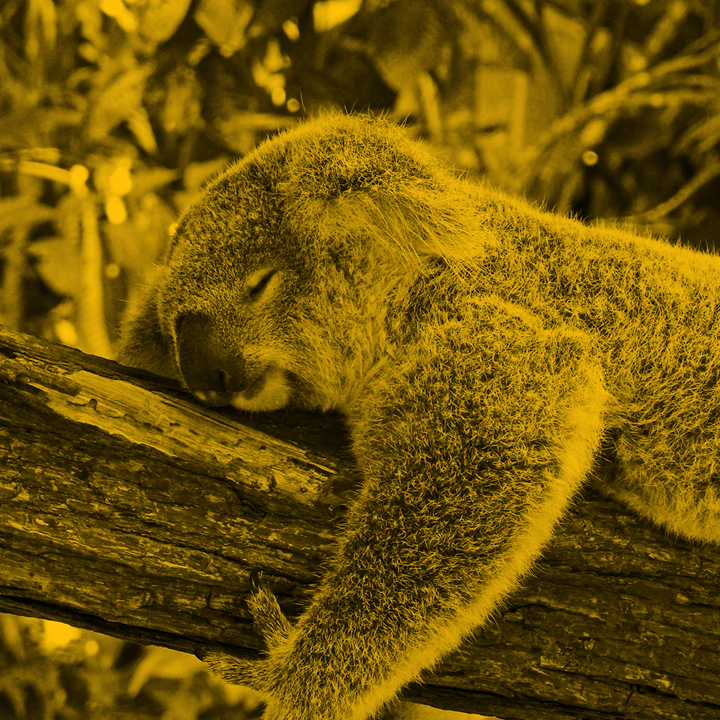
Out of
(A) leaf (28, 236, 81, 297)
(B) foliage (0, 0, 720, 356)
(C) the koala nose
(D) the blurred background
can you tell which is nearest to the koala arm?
(C) the koala nose

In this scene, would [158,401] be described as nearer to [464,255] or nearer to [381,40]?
[464,255]

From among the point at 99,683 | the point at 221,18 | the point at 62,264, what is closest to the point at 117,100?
the point at 221,18

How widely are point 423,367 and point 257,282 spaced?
426 millimetres

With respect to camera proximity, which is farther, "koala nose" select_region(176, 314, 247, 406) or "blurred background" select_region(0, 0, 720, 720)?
"blurred background" select_region(0, 0, 720, 720)

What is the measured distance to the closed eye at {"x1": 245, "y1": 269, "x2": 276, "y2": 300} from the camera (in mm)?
1593

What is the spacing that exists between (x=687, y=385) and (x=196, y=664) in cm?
204

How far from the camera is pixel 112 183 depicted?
110 inches

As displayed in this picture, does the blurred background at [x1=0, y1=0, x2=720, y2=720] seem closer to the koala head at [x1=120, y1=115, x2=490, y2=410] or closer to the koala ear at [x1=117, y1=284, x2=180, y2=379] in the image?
the koala ear at [x1=117, y1=284, x2=180, y2=379]

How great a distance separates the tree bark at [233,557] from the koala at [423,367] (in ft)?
0.26

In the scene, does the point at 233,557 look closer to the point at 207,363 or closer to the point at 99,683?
the point at 207,363

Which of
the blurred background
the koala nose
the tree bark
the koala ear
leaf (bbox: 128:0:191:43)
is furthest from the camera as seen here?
the blurred background

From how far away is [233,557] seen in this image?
1403 millimetres

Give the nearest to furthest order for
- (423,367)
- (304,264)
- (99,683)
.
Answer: (423,367), (304,264), (99,683)

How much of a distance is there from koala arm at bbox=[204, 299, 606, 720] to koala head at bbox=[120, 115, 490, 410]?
269 mm
